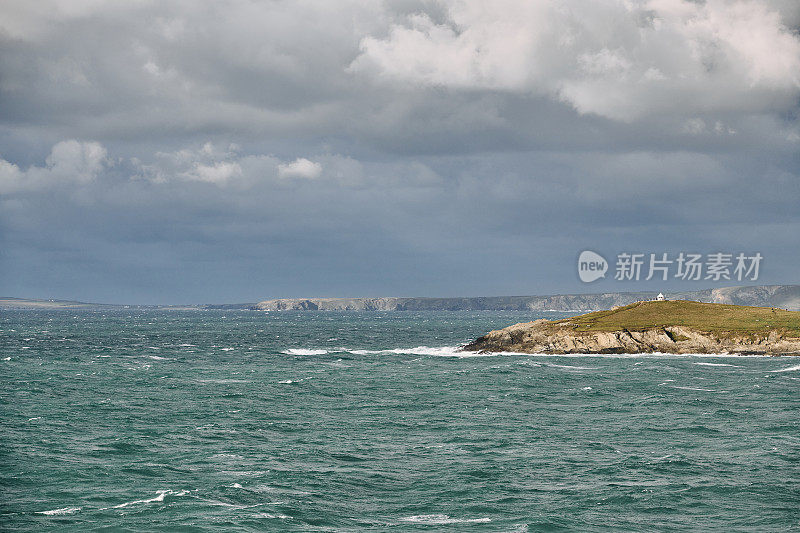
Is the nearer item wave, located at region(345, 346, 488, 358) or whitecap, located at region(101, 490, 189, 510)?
whitecap, located at region(101, 490, 189, 510)

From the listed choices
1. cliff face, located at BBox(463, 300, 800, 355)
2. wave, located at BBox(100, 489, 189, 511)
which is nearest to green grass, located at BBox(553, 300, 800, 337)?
cliff face, located at BBox(463, 300, 800, 355)

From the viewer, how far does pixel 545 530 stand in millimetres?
40531

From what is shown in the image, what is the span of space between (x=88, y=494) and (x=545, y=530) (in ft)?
88.4

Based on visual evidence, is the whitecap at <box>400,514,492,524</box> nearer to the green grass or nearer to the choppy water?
the choppy water

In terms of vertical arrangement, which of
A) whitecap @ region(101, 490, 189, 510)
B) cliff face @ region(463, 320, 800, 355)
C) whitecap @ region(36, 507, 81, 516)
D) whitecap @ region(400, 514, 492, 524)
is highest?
cliff face @ region(463, 320, 800, 355)

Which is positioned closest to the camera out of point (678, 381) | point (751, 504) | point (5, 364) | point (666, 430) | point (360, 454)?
point (751, 504)

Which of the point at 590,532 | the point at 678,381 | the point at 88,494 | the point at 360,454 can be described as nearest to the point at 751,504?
the point at 590,532

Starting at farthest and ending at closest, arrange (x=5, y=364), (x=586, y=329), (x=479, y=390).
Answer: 1. (x=586, y=329)
2. (x=5, y=364)
3. (x=479, y=390)

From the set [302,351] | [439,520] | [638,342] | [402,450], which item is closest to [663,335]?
[638,342]

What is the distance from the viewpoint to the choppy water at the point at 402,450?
141 ft

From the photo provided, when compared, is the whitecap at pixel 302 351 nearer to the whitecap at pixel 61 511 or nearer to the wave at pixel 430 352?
the wave at pixel 430 352

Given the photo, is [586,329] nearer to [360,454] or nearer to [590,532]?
[360,454]

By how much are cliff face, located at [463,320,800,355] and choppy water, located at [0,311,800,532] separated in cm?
2569

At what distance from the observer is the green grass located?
470ft
